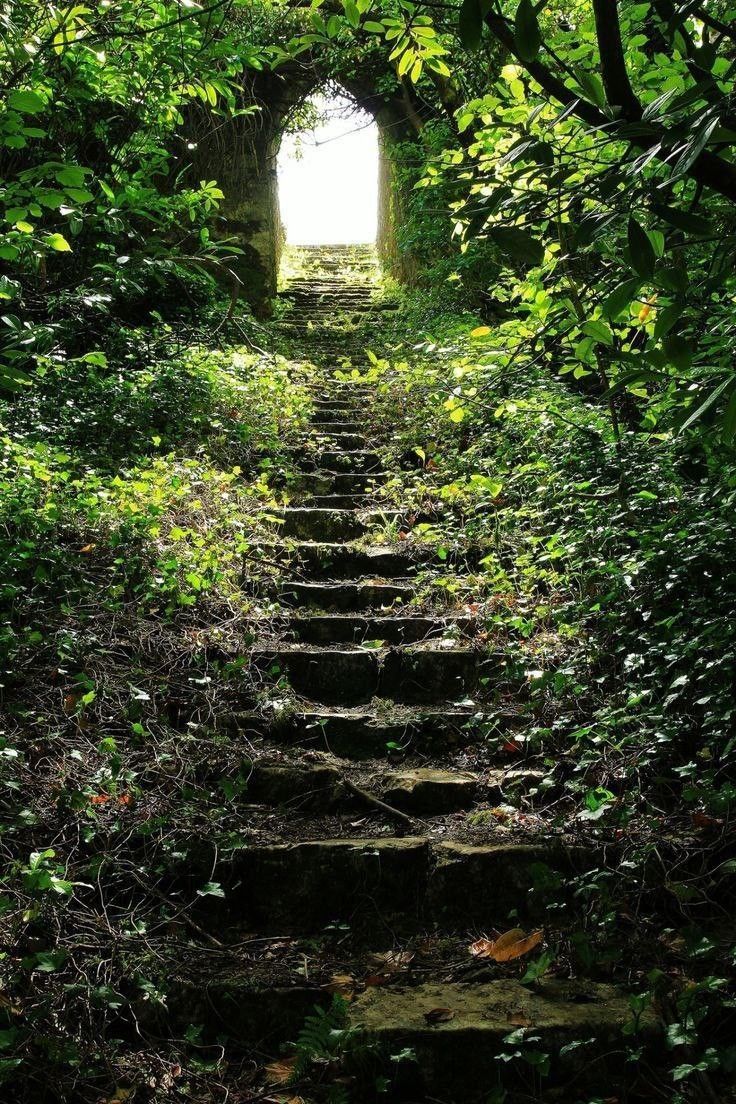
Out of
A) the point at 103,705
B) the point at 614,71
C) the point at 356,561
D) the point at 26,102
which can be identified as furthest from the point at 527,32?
the point at 356,561

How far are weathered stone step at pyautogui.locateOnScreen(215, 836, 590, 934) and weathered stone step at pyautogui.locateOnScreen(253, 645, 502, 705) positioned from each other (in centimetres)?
102

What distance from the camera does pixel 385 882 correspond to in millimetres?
2600

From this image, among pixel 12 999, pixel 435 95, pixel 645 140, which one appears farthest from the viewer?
pixel 435 95

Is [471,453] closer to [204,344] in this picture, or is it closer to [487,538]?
[487,538]

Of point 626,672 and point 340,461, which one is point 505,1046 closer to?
point 626,672

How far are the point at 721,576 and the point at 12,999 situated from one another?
8.79 ft

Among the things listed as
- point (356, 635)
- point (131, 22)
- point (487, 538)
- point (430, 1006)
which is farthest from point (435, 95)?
point (430, 1006)

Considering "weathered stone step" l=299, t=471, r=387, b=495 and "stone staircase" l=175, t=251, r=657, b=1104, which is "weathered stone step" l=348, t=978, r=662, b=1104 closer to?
"stone staircase" l=175, t=251, r=657, b=1104

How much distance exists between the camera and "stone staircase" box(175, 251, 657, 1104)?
6.47 feet

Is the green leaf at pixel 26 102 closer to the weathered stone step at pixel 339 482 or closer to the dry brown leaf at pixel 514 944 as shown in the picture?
the dry brown leaf at pixel 514 944

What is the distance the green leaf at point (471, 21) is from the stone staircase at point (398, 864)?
7.06ft

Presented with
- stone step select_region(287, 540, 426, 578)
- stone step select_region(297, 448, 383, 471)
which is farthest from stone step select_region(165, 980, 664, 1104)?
stone step select_region(297, 448, 383, 471)

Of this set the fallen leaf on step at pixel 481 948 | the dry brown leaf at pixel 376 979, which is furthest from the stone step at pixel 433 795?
the dry brown leaf at pixel 376 979

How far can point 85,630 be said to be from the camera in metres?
3.33
